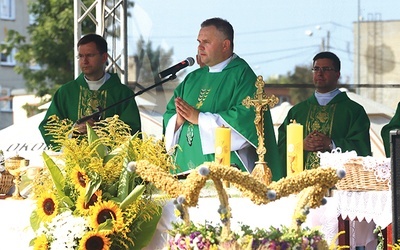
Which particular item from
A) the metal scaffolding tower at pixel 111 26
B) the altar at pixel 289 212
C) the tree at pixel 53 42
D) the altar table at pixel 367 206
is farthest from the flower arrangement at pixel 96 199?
the tree at pixel 53 42

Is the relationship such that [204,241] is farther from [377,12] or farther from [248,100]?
[377,12]

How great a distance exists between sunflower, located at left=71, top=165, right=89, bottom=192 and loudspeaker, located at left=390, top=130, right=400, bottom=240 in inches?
57.0

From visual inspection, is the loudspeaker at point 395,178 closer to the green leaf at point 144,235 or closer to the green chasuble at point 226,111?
the green leaf at point 144,235

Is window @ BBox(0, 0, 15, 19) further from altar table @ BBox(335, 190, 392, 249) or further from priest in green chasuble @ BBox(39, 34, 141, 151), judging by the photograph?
altar table @ BBox(335, 190, 392, 249)

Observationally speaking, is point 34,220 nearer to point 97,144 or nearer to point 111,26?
point 97,144

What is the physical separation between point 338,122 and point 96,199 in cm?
334

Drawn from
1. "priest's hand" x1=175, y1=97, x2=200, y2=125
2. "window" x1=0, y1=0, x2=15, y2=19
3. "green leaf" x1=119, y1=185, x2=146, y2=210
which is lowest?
"green leaf" x1=119, y1=185, x2=146, y2=210

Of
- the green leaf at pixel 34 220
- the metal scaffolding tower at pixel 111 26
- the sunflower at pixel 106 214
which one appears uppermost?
the metal scaffolding tower at pixel 111 26

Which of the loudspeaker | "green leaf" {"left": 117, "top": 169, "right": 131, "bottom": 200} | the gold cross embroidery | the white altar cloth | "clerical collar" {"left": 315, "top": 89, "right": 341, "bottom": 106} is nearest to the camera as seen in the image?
the loudspeaker

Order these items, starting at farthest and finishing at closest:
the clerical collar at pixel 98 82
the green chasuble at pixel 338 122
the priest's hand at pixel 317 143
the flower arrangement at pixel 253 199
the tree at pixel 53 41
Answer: the tree at pixel 53 41 < the clerical collar at pixel 98 82 < the green chasuble at pixel 338 122 < the priest's hand at pixel 317 143 < the flower arrangement at pixel 253 199

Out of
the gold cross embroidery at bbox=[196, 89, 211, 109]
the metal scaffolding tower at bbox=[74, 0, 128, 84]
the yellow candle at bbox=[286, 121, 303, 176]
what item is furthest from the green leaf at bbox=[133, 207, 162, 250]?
the metal scaffolding tower at bbox=[74, 0, 128, 84]

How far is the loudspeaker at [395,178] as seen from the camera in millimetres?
5363

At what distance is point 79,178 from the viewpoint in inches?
219

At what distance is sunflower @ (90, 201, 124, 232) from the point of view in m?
5.49
